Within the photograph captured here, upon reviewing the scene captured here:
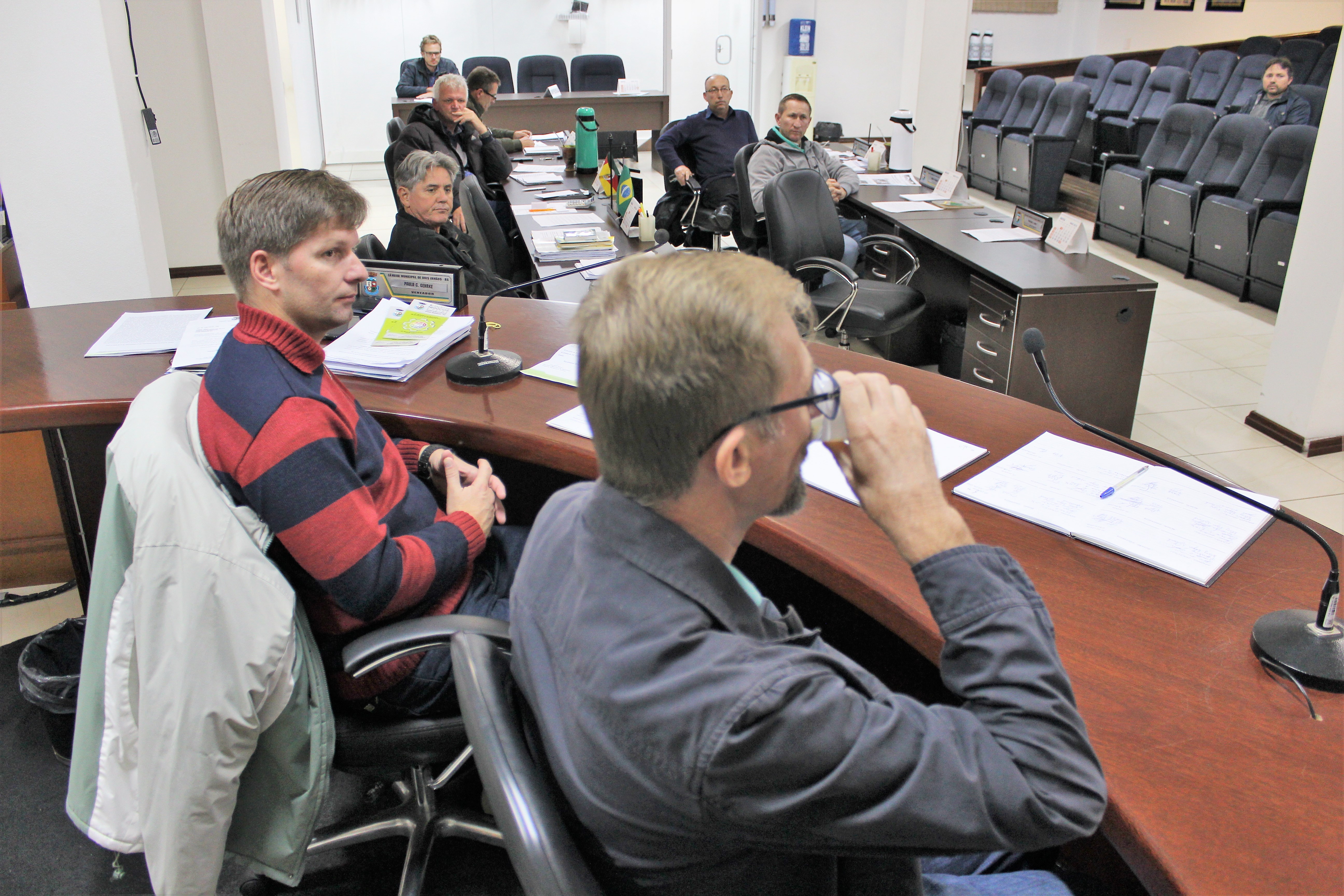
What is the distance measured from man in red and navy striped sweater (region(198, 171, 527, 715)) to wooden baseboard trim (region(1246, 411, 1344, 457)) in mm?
3283

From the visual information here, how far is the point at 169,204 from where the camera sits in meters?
5.19

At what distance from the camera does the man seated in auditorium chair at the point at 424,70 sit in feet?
27.4

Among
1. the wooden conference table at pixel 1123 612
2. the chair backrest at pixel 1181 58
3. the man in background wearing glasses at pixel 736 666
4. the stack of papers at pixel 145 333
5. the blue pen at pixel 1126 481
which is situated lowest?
the wooden conference table at pixel 1123 612

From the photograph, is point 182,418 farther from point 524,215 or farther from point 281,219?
point 524,215

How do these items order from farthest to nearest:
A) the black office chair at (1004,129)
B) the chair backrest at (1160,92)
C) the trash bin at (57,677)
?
1. the black office chair at (1004,129)
2. the chair backrest at (1160,92)
3. the trash bin at (57,677)

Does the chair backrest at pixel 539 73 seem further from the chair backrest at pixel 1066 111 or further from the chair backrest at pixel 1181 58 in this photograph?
the chair backrest at pixel 1181 58

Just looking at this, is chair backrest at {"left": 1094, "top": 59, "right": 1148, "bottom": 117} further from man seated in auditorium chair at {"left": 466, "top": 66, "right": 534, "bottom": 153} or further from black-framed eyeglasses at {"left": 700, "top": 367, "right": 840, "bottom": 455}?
black-framed eyeglasses at {"left": 700, "top": 367, "right": 840, "bottom": 455}


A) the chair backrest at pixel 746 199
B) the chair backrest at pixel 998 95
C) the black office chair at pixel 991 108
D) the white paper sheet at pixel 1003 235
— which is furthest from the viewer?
the chair backrest at pixel 998 95

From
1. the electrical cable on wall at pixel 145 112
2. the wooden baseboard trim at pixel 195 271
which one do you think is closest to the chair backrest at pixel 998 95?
the wooden baseboard trim at pixel 195 271

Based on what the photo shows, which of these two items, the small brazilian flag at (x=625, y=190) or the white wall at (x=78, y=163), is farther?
the small brazilian flag at (x=625, y=190)

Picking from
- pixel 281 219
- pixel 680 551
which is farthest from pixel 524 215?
pixel 680 551

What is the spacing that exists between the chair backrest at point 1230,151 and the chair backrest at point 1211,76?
2.86 meters

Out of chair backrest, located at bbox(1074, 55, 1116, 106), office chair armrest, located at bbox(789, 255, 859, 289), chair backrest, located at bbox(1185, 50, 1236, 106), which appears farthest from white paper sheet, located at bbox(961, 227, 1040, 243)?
chair backrest, located at bbox(1074, 55, 1116, 106)

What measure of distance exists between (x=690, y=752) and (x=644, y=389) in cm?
29
